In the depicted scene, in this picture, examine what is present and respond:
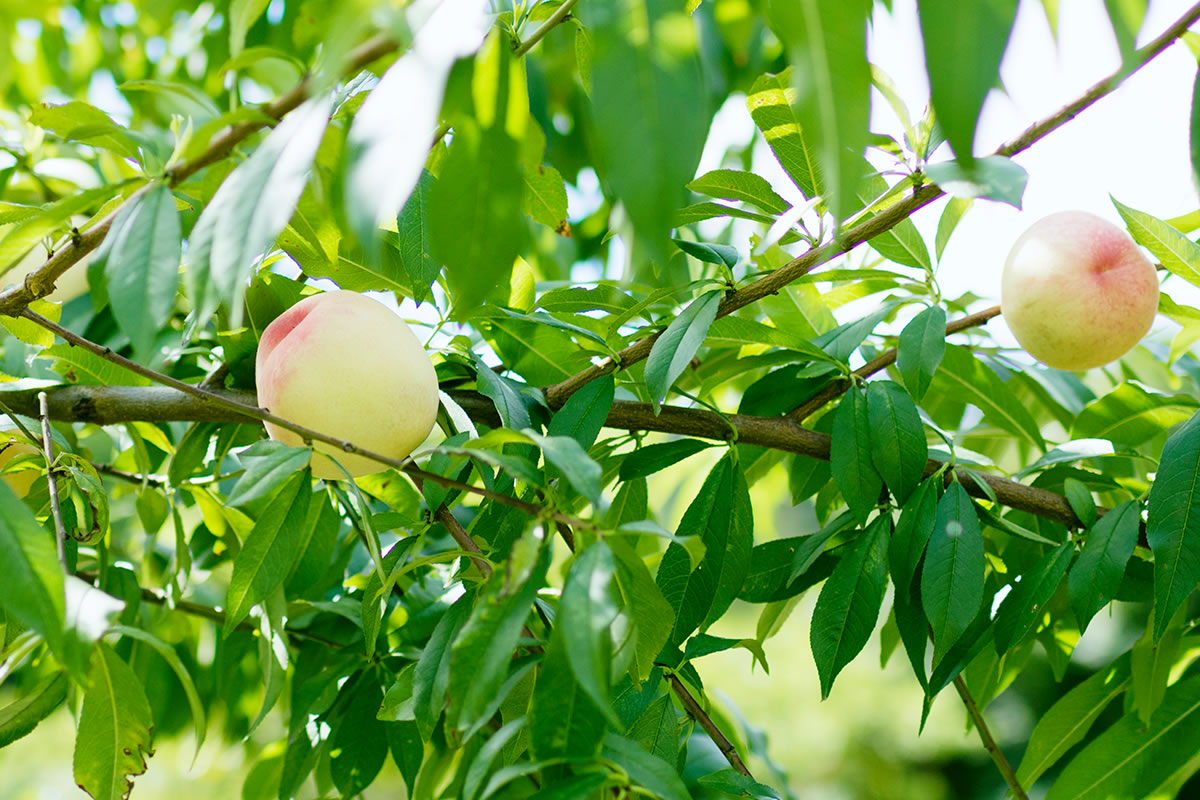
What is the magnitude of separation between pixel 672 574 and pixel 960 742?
12.4 ft

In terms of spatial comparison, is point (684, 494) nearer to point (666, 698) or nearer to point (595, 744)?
point (666, 698)

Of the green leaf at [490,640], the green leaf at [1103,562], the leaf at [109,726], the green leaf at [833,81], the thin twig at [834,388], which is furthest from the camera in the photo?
the thin twig at [834,388]

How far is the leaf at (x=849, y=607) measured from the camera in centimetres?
55

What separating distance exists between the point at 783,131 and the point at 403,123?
1.16ft

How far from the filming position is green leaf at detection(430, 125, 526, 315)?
0.28m

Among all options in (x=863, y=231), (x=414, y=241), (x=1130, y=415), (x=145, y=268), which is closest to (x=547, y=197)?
(x=414, y=241)

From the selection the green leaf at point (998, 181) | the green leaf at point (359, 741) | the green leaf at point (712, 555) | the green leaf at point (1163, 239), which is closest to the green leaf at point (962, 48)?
the green leaf at point (998, 181)

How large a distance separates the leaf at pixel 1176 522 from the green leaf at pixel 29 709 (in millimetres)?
587

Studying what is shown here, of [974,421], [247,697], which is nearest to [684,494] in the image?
[974,421]


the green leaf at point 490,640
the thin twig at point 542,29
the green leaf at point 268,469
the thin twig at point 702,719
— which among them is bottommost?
the thin twig at point 702,719

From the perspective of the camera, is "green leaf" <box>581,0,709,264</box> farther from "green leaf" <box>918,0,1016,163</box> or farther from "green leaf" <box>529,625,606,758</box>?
"green leaf" <box>529,625,606,758</box>

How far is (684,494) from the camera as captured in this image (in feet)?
3.34

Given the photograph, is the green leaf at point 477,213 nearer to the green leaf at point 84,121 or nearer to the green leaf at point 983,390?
the green leaf at point 84,121

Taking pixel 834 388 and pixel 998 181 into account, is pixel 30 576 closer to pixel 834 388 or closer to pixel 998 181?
pixel 998 181
